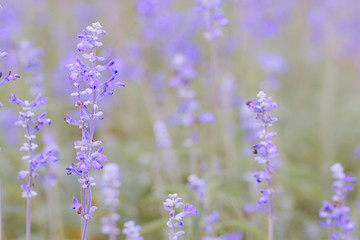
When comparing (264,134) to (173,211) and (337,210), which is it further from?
(337,210)

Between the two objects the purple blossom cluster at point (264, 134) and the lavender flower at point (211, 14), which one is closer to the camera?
the purple blossom cluster at point (264, 134)

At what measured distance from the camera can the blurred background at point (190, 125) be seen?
4.36 meters

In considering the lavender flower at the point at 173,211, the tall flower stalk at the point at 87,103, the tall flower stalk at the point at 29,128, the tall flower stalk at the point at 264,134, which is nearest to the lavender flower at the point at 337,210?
the tall flower stalk at the point at 264,134

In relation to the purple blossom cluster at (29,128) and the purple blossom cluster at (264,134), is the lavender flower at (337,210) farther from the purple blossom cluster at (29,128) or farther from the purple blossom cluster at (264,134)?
the purple blossom cluster at (29,128)

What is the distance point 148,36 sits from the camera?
5.34 meters

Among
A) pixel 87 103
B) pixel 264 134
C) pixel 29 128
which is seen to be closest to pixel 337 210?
pixel 264 134

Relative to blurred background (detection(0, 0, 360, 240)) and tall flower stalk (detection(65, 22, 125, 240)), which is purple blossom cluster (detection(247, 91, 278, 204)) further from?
blurred background (detection(0, 0, 360, 240))

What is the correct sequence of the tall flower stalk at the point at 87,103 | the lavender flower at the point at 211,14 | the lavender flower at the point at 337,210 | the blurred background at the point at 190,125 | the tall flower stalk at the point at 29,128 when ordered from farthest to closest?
1. the blurred background at the point at 190,125
2. the lavender flower at the point at 211,14
3. the lavender flower at the point at 337,210
4. the tall flower stalk at the point at 29,128
5. the tall flower stalk at the point at 87,103

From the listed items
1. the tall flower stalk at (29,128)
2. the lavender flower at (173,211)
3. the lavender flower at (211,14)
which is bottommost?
the lavender flower at (173,211)

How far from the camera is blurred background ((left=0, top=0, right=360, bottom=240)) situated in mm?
4359

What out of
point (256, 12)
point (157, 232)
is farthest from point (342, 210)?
point (256, 12)

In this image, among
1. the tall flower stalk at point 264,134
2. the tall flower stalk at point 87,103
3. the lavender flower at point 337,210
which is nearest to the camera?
the tall flower stalk at point 87,103

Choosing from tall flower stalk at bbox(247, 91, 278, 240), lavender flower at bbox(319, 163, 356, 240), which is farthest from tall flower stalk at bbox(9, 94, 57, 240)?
lavender flower at bbox(319, 163, 356, 240)

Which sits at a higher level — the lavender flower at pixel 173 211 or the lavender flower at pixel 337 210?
the lavender flower at pixel 337 210
